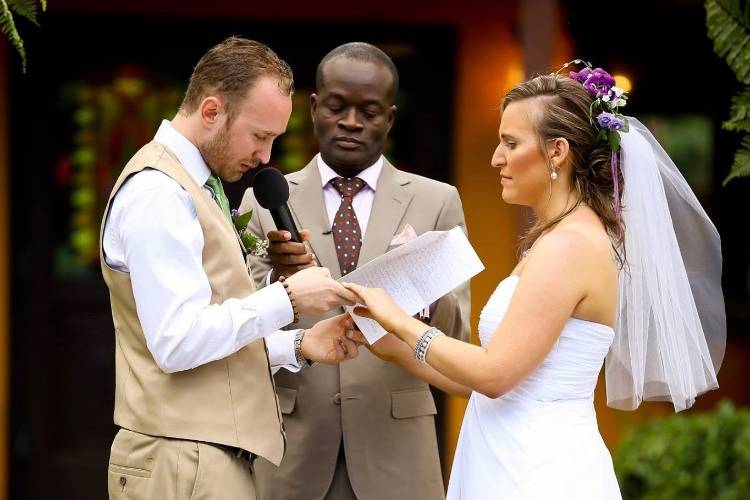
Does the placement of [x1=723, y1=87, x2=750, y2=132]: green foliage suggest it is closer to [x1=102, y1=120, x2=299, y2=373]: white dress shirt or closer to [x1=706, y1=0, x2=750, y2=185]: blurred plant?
[x1=706, y1=0, x2=750, y2=185]: blurred plant

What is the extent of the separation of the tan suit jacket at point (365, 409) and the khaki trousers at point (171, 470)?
72 cm

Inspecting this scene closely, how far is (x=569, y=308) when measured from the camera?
9.66 ft

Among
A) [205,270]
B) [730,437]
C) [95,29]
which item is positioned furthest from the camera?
[95,29]

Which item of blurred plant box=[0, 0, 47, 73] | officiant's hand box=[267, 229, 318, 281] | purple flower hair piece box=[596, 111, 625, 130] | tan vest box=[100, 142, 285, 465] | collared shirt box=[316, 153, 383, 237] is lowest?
tan vest box=[100, 142, 285, 465]

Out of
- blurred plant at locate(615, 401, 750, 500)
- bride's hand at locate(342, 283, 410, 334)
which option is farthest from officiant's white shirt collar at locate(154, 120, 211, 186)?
blurred plant at locate(615, 401, 750, 500)

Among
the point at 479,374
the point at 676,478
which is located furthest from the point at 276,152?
the point at 479,374

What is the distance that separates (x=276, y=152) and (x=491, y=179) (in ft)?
3.96

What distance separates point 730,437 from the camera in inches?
230

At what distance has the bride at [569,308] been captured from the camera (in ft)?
9.70

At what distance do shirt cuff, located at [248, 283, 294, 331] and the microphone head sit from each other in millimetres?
351

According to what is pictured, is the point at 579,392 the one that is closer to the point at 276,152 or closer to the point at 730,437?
the point at 730,437

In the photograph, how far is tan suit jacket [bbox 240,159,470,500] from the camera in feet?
11.9

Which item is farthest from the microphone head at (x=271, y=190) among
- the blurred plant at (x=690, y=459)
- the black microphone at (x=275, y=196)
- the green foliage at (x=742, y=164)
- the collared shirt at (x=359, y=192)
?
the blurred plant at (x=690, y=459)

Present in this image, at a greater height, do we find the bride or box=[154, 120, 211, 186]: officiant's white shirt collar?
box=[154, 120, 211, 186]: officiant's white shirt collar
